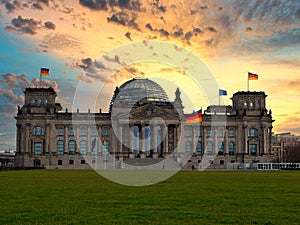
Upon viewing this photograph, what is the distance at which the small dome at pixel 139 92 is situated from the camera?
164 metres

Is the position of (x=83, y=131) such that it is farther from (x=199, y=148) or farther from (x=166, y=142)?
(x=199, y=148)

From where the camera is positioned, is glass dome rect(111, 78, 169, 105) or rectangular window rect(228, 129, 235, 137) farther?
glass dome rect(111, 78, 169, 105)

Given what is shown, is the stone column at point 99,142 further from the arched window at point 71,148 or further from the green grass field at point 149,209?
the green grass field at point 149,209

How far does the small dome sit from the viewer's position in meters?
164

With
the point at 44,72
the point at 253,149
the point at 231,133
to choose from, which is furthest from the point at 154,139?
the point at 44,72

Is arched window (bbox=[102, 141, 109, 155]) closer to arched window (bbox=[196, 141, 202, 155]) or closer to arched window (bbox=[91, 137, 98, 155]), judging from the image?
arched window (bbox=[91, 137, 98, 155])

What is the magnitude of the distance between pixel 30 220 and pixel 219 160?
13685 centimetres

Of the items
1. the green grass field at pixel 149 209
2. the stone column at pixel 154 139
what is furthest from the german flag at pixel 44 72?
the green grass field at pixel 149 209

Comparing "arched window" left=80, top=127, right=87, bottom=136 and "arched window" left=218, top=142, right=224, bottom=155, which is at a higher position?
"arched window" left=80, top=127, right=87, bottom=136

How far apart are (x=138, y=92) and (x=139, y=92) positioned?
1.12 ft

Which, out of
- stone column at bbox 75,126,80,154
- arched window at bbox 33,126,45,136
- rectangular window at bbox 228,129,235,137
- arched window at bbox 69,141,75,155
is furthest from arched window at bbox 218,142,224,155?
arched window at bbox 33,126,45,136

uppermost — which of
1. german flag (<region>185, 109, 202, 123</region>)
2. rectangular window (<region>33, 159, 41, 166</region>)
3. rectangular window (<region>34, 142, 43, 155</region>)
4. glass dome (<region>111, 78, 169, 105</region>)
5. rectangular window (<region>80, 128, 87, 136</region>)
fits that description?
glass dome (<region>111, 78, 169, 105</region>)

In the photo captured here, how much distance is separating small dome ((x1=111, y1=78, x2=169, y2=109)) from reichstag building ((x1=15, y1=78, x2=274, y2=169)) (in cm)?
375

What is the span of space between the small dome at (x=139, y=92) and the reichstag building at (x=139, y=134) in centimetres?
375
